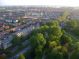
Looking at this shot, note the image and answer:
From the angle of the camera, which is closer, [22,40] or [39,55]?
[39,55]

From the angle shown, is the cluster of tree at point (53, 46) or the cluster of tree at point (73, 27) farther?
the cluster of tree at point (73, 27)

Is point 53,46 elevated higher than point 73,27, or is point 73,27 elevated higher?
point 53,46

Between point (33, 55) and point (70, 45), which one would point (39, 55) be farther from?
point (70, 45)

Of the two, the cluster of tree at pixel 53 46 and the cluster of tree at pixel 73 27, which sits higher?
the cluster of tree at pixel 53 46

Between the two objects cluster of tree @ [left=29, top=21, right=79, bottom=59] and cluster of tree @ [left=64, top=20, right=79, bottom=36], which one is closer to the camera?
cluster of tree @ [left=29, top=21, right=79, bottom=59]

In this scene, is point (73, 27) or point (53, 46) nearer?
point (53, 46)

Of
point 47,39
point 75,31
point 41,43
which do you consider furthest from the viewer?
point 75,31

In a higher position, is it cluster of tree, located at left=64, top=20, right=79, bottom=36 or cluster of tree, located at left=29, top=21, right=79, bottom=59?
→ cluster of tree, located at left=29, top=21, right=79, bottom=59

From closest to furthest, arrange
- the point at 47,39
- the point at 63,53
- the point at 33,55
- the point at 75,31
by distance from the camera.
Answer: the point at 63,53 < the point at 33,55 < the point at 47,39 < the point at 75,31

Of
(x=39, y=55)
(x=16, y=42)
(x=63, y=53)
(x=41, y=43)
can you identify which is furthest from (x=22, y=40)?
(x=63, y=53)
